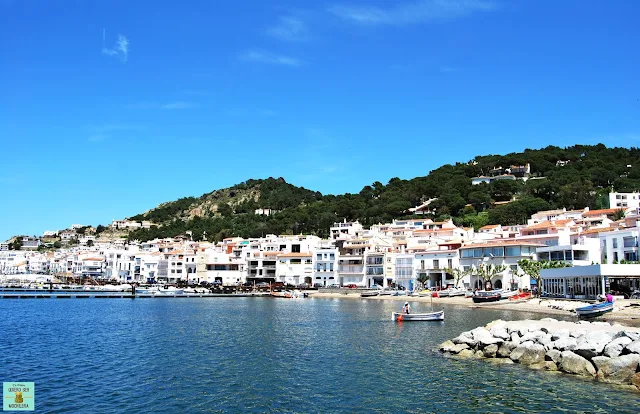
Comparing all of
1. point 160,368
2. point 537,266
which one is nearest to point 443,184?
point 537,266

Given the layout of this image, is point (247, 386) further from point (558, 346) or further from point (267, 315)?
point (267, 315)

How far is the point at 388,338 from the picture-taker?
33625 mm

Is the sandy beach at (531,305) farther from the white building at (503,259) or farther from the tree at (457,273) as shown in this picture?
the tree at (457,273)

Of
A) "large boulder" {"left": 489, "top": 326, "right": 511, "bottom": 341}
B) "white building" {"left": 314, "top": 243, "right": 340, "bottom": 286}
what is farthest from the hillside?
"large boulder" {"left": 489, "top": 326, "right": 511, "bottom": 341}

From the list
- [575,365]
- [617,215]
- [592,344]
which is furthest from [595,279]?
[617,215]

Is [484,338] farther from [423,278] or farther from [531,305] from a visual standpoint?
[423,278]

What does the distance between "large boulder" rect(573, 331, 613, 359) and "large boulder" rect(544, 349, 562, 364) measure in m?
0.67

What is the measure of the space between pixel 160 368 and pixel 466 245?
192 feet

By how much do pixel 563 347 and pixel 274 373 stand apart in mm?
12381

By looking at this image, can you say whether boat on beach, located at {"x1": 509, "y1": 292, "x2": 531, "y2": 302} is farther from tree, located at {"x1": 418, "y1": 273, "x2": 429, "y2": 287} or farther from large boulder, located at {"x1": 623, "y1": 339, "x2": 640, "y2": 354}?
large boulder, located at {"x1": 623, "y1": 339, "x2": 640, "y2": 354}

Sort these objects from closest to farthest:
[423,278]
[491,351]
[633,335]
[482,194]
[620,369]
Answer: [620,369], [633,335], [491,351], [423,278], [482,194]

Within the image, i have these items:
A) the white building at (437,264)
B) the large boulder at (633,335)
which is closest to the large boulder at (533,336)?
the large boulder at (633,335)

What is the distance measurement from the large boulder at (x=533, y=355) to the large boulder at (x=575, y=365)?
4.60 ft

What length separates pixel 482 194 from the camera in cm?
12556
